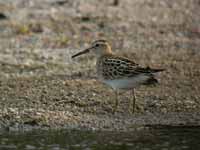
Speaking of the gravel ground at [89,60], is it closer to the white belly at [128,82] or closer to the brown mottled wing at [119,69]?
the white belly at [128,82]

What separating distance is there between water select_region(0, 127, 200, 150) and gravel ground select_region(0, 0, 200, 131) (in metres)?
0.38

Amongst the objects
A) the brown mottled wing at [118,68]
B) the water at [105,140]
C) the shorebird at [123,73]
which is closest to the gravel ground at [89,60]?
the water at [105,140]

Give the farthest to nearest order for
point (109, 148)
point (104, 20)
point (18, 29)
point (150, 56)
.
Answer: point (104, 20), point (18, 29), point (150, 56), point (109, 148)

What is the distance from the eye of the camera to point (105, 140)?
1144cm

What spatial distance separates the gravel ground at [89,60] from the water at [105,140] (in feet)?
1.24

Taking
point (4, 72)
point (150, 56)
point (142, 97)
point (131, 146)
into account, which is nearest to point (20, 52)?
point (4, 72)

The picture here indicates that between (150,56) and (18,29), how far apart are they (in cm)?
372

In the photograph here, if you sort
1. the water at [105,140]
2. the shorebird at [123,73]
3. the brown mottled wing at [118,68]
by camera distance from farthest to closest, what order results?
1. the brown mottled wing at [118,68]
2. the shorebird at [123,73]
3. the water at [105,140]

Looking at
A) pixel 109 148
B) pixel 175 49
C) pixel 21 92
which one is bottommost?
pixel 109 148

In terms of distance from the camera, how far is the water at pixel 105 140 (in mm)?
11070

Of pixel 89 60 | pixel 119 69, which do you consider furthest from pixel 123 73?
pixel 89 60

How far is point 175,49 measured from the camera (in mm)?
18469

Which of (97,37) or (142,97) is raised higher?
(97,37)

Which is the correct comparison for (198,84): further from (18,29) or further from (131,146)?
(18,29)
